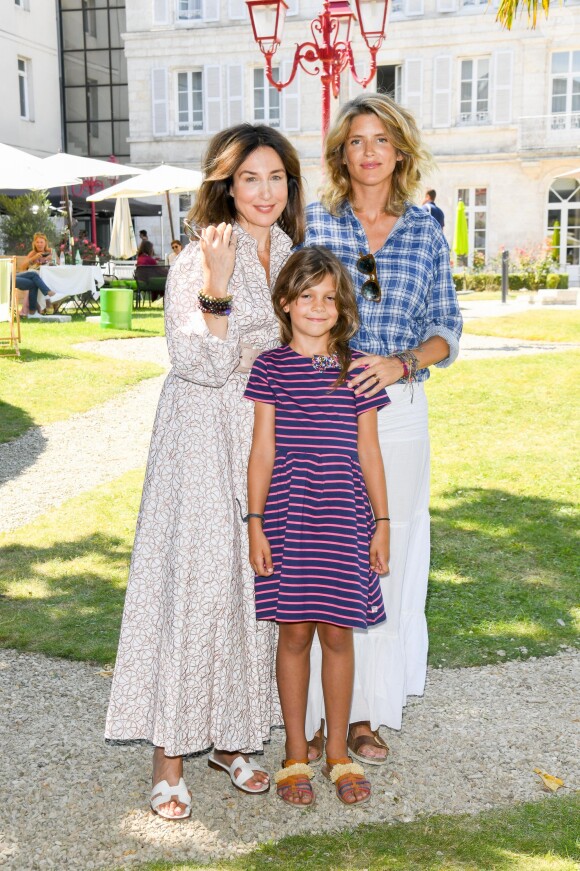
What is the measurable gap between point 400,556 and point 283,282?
36.9 inches

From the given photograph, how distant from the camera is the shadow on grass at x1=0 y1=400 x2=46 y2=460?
725cm

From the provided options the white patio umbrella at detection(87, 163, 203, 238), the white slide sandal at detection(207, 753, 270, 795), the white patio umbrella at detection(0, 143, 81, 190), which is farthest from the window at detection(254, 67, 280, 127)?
the white slide sandal at detection(207, 753, 270, 795)

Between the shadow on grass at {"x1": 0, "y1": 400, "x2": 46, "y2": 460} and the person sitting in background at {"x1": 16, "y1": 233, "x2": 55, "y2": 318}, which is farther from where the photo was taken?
the person sitting in background at {"x1": 16, "y1": 233, "x2": 55, "y2": 318}

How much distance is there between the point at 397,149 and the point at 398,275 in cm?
38

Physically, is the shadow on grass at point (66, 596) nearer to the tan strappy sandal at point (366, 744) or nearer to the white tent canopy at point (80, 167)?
the tan strappy sandal at point (366, 744)

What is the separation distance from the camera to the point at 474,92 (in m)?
29.8

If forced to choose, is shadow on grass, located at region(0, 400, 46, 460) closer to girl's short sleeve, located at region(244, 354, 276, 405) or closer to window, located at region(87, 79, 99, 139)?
girl's short sleeve, located at region(244, 354, 276, 405)

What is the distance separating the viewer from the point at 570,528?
18.9ft

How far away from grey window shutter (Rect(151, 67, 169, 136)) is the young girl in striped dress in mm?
30235

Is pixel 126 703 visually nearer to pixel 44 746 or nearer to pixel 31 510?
pixel 44 746

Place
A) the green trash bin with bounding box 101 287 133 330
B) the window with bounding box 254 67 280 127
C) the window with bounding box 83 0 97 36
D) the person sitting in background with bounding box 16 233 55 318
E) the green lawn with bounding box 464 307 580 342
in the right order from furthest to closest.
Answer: the window with bounding box 83 0 97 36 < the window with bounding box 254 67 280 127 < the person sitting in background with bounding box 16 233 55 318 < the green trash bin with bounding box 101 287 133 330 < the green lawn with bounding box 464 307 580 342

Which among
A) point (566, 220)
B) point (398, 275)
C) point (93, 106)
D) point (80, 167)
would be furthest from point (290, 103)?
point (398, 275)

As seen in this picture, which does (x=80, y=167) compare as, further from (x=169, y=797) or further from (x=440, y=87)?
(x=169, y=797)

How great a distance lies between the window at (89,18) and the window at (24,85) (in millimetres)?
5053
